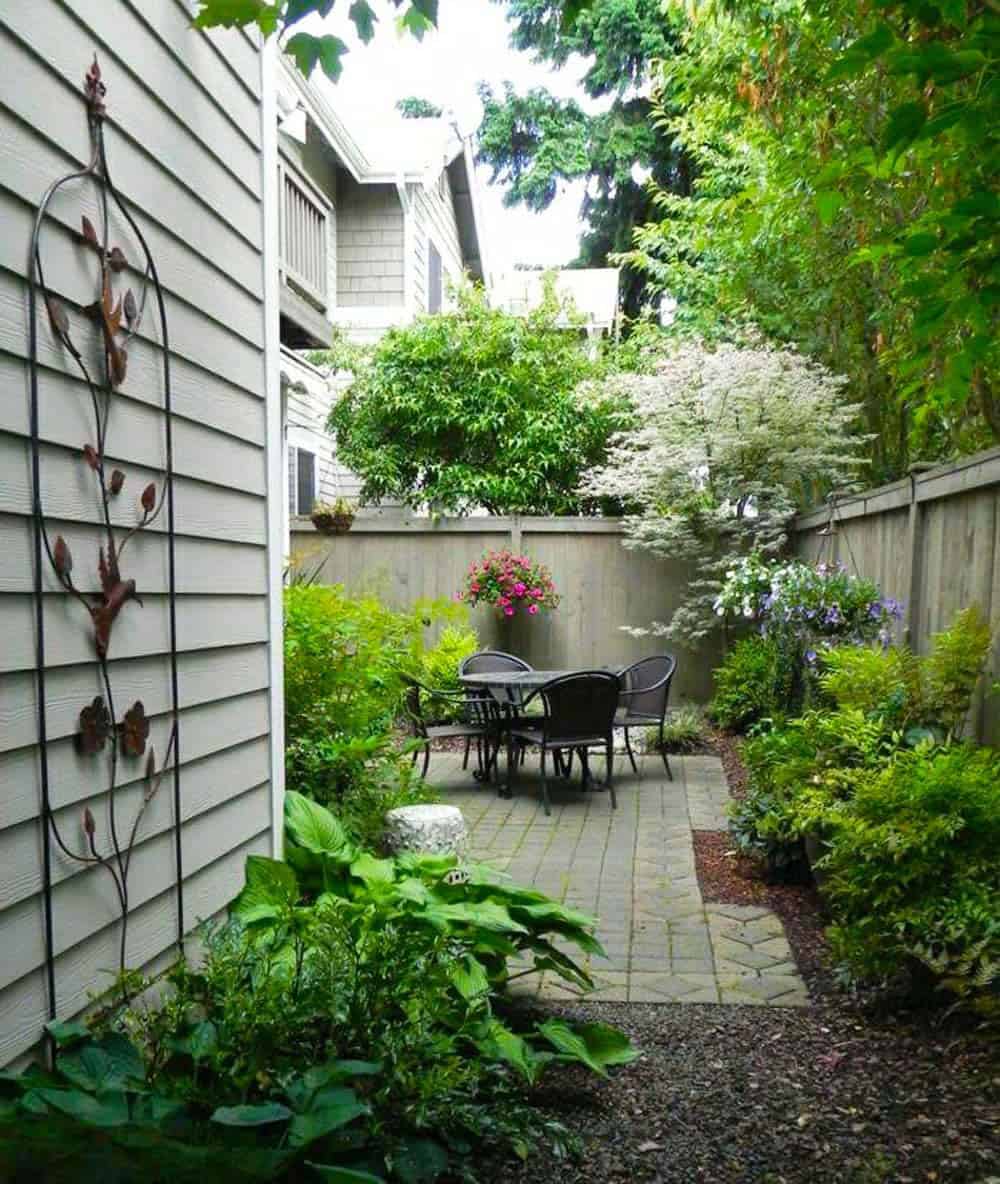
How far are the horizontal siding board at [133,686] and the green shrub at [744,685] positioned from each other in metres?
5.14

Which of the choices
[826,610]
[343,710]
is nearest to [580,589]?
[826,610]

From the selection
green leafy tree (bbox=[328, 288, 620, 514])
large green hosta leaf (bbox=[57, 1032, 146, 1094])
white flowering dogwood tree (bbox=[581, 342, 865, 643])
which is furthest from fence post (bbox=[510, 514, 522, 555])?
large green hosta leaf (bbox=[57, 1032, 146, 1094])

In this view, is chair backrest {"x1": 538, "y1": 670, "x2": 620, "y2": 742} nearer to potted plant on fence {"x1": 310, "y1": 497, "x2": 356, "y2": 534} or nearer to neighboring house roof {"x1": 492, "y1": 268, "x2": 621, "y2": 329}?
potted plant on fence {"x1": 310, "y1": 497, "x2": 356, "y2": 534}

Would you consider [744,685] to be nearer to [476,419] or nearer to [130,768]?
[476,419]

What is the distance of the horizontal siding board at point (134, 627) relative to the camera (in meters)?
2.12

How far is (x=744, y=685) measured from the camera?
8.73m

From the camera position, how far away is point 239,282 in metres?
3.34

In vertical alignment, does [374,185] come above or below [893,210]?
above

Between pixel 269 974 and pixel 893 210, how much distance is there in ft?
18.5

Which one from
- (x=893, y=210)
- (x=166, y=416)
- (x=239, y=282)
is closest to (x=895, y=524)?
(x=893, y=210)

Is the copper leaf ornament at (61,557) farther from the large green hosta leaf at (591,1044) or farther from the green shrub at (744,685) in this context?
the green shrub at (744,685)

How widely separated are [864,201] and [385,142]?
9391mm

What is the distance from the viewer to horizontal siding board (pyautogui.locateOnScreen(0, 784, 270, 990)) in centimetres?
211

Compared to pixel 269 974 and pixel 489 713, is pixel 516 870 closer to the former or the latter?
pixel 489 713
